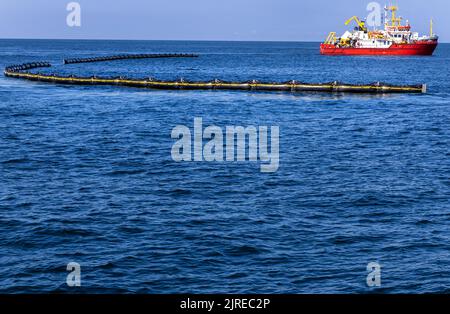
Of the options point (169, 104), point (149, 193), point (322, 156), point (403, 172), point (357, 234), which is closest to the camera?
point (357, 234)

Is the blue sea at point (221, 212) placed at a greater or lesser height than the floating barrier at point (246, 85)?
lesser

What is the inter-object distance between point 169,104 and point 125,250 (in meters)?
50.6

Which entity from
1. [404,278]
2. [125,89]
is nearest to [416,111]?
[125,89]

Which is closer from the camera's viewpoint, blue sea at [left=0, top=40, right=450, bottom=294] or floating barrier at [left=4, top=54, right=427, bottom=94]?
blue sea at [left=0, top=40, right=450, bottom=294]

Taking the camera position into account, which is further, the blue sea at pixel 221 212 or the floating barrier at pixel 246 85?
the floating barrier at pixel 246 85

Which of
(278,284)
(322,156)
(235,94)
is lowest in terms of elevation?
(278,284)

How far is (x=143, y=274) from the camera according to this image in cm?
2003

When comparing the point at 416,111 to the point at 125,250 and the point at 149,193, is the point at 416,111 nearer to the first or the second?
the point at 149,193

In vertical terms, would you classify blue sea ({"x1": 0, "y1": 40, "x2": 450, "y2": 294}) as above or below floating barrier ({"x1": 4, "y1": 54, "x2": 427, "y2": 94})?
below

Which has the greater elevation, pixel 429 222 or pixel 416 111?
pixel 416 111

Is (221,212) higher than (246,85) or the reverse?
the reverse

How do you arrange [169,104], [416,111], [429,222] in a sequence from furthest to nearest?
[169,104], [416,111], [429,222]

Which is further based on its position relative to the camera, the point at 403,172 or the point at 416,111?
the point at 416,111

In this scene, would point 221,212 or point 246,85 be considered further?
point 246,85
